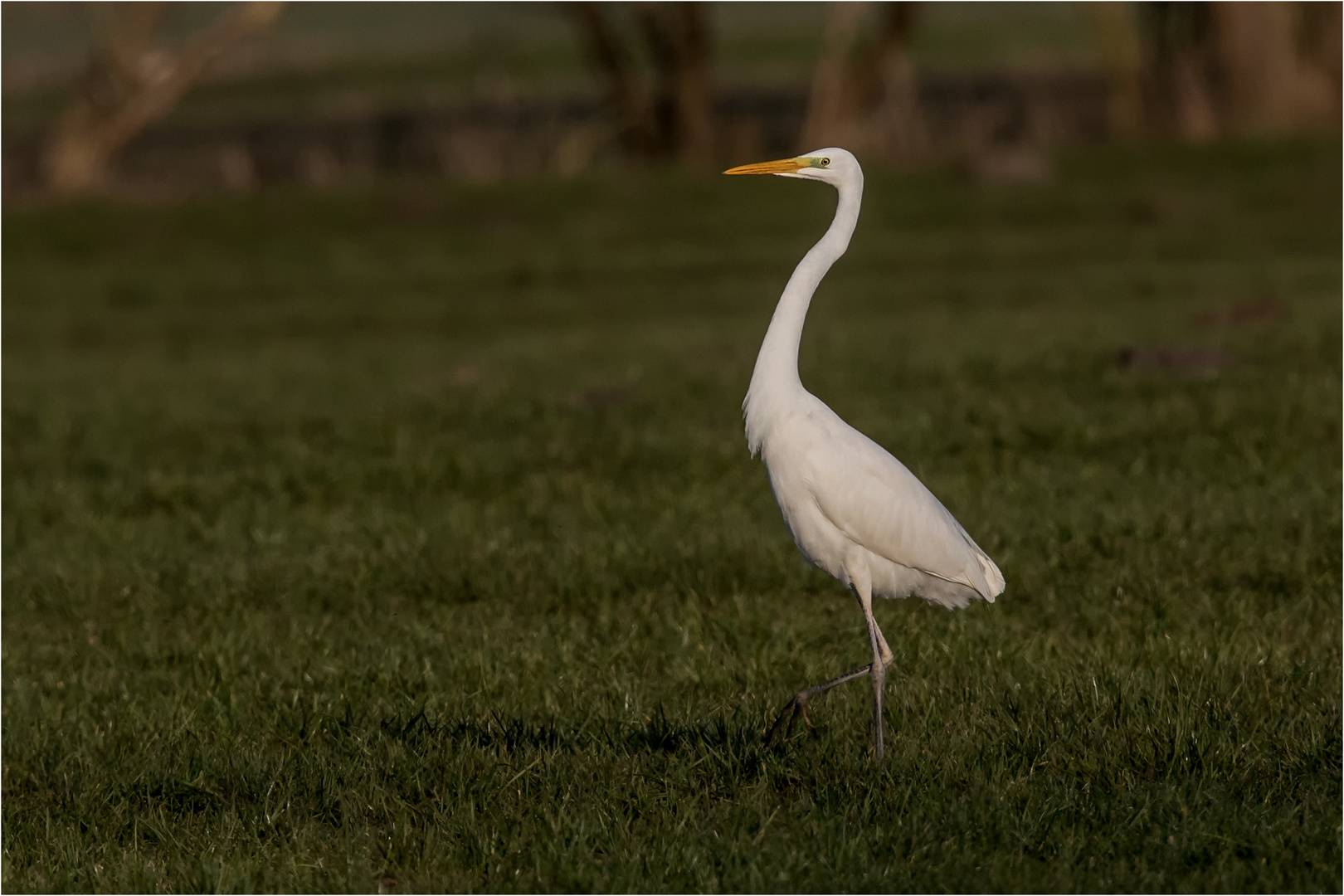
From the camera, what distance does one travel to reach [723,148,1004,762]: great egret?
5441mm

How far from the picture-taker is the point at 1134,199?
26.5 m

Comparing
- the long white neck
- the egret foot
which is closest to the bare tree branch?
the long white neck

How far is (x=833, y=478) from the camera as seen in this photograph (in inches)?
219

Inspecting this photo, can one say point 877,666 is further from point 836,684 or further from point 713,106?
point 713,106

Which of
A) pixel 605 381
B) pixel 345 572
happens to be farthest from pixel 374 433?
pixel 345 572

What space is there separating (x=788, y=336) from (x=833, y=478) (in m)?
0.49

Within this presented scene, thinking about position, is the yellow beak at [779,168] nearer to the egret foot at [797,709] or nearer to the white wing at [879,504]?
the white wing at [879,504]

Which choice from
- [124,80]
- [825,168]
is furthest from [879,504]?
[124,80]

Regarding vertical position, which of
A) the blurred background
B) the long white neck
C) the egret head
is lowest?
the blurred background

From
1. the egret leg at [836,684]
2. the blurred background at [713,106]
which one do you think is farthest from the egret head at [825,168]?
the blurred background at [713,106]

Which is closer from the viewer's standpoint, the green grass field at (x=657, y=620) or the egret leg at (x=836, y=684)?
the green grass field at (x=657, y=620)

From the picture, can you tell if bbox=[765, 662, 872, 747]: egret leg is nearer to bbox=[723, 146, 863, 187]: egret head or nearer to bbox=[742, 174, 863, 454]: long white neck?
bbox=[742, 174, 863, 454]: long white neck

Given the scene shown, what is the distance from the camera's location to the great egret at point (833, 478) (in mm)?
5441

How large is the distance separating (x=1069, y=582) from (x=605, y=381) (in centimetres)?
645
